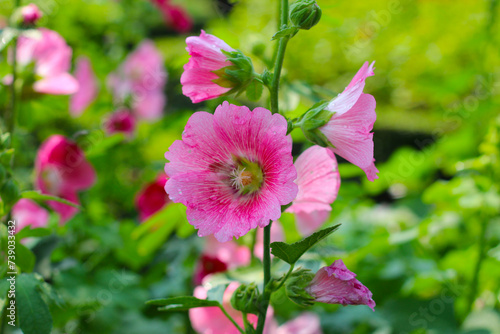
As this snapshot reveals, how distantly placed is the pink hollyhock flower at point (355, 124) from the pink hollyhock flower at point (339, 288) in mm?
110

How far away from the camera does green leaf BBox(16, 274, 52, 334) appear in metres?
0.57

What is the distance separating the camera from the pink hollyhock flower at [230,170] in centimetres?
49

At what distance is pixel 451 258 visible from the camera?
44.8 inches

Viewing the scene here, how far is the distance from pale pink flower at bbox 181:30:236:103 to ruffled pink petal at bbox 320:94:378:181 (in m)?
0.13

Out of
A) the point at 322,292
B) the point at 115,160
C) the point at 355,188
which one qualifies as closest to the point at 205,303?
the point at 322,292

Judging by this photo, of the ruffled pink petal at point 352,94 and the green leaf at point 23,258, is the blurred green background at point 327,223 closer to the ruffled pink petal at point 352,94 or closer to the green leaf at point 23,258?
the green leaf at point 23,258

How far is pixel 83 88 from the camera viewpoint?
1.41 m

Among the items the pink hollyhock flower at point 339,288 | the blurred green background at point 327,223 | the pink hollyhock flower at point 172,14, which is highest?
the pink hollyhock flower at point 339,288

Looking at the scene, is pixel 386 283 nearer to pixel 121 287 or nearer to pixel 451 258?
pixel 451 258

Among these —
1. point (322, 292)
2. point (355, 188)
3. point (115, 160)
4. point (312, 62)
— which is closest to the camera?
point (322, 292)

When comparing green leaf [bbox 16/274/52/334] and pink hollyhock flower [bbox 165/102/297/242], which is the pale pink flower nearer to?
pink hollyhock flower [bbox 165/102/297/242]

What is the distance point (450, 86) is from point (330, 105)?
1018 millimetres

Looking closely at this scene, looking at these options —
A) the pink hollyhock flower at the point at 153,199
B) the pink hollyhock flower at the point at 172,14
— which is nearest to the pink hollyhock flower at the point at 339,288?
the pink hollyhock flower at the point at 153,199

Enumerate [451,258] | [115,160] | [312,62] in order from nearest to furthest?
[451,258], [115,160], [312,62]
